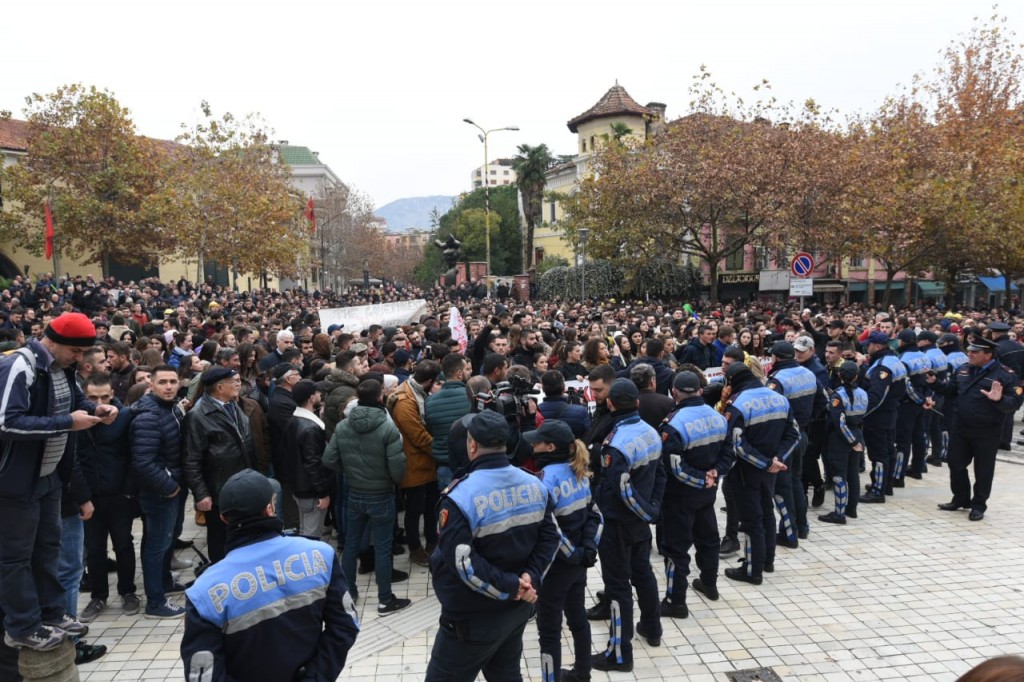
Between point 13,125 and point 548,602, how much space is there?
43629mm

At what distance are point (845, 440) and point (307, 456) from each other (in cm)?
580

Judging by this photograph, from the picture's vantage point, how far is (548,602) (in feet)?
13.6

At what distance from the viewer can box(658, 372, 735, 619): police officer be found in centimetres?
518

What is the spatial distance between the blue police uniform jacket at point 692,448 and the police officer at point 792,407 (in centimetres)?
151

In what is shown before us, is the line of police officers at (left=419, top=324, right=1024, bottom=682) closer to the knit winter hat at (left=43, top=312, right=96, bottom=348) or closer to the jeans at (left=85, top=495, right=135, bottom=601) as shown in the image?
the knit winter hat at (left=43, top=312, right=96, bottom=348)

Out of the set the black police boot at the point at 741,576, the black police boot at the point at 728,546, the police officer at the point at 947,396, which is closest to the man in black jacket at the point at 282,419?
the black police boot at the point at 741,576

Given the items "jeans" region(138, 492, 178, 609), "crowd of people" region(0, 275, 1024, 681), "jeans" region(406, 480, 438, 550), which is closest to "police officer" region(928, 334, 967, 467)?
"crowd of people" region(0, 275, 1024, 681)

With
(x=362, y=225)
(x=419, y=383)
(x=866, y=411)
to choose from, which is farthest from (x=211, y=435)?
(x=362, y=225)

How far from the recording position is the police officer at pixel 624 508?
4.54 meters

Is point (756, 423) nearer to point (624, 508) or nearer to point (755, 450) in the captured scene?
point (755, 450)

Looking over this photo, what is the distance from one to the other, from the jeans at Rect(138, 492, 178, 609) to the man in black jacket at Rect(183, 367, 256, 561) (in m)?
0.33

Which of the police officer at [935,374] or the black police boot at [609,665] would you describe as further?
the police officer at [935,374]

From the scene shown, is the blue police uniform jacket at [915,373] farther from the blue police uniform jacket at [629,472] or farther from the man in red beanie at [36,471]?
the man in red beanie at [36,471]

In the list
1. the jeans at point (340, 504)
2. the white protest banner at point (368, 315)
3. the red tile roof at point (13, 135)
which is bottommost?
the jeans at point (340, 504)
